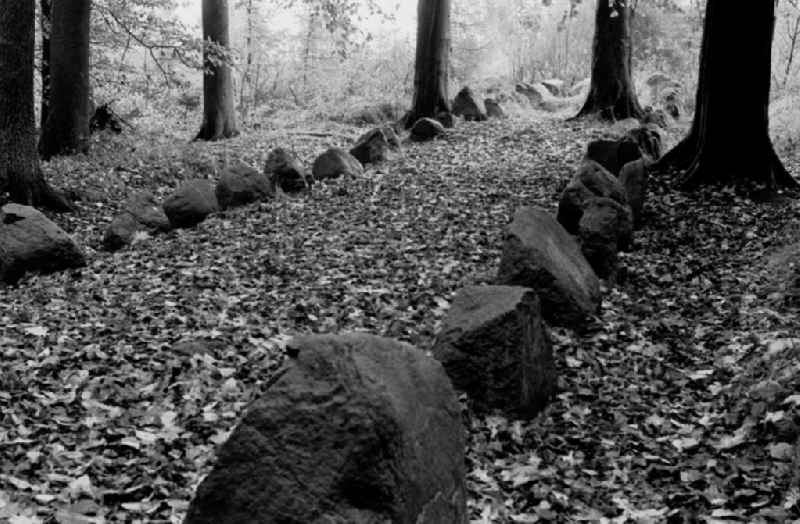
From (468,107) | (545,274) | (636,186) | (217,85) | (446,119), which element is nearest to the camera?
(545,274)

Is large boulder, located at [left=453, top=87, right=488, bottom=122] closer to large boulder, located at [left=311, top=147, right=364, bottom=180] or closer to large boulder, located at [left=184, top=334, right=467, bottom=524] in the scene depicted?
large boulder, located at [left=311, top=147, right=364, bottom=180]

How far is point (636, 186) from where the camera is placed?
9781 millimetres

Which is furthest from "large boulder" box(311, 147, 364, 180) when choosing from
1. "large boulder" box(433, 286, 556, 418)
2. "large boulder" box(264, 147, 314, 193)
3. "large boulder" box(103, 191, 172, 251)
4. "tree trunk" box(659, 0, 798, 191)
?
"large boulder" box(433, 286, 556, 418)

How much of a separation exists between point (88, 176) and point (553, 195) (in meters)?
7.95

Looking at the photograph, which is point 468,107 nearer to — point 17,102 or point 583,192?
point 583,192

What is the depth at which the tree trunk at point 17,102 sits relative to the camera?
1038 cm

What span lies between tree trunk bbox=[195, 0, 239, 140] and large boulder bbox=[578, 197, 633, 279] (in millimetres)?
12279

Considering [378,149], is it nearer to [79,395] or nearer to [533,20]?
[533,20]

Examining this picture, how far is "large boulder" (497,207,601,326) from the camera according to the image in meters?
6.70

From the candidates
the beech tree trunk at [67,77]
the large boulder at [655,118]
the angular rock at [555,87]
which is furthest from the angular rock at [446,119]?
the angular rock at [555,87]

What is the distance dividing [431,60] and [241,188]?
26.7ft

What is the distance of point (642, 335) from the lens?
22.4 ft

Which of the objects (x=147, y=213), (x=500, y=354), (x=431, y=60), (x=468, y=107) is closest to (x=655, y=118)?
(x=468, y=107)

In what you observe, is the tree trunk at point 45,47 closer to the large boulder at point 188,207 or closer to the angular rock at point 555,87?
the large boulder at point 188,207
